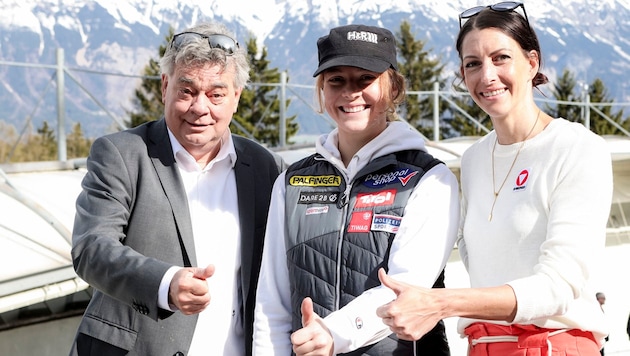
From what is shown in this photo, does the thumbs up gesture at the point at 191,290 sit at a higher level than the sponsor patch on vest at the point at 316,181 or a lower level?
lower

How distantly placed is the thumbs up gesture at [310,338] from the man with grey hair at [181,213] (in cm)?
52

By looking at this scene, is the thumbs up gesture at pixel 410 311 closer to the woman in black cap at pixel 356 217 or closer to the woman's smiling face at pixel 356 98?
the woman in black cap at pixel 356 217

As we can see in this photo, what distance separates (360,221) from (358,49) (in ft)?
1.79

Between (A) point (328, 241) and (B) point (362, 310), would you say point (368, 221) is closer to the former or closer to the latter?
(A) point (328, 241)

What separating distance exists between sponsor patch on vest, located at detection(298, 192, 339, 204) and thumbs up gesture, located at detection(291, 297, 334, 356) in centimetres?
44

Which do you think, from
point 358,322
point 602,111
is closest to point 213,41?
point 358,322

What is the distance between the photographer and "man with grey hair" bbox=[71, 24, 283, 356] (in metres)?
2.70

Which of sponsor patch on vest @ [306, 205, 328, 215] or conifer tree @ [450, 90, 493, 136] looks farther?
conifer tree @ [450, 90, 493, 136]

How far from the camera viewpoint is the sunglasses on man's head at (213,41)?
286 cm

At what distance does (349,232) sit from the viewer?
2.51 m

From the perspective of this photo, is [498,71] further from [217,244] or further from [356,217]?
[217,244]

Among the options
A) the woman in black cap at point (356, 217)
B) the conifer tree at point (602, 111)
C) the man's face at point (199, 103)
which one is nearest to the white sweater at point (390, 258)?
the woman in black cap at point (356, 217)

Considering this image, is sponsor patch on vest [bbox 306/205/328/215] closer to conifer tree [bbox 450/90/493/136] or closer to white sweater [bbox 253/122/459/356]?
white sweater [bbox 253/122/459/356]

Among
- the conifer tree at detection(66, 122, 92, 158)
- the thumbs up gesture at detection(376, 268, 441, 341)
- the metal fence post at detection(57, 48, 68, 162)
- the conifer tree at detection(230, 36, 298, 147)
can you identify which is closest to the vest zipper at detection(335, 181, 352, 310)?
the thumbs up gesture at detection(376, 268, 441, 341)
